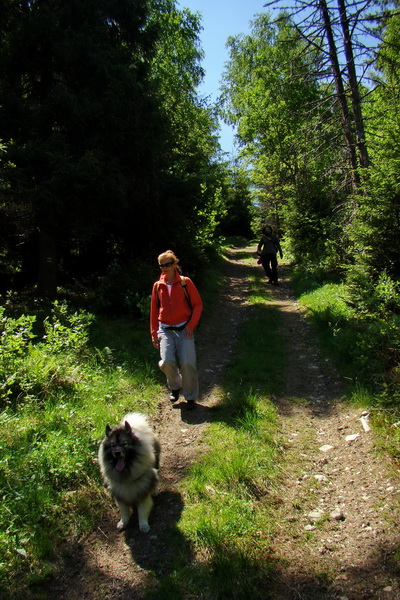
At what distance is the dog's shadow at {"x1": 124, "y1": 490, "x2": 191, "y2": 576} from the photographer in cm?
332

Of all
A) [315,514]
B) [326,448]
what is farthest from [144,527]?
[326,448]

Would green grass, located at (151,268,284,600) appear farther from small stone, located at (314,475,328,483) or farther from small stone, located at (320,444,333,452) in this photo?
small stone, located at (320,444,333,452)

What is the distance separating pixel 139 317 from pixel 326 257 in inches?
303

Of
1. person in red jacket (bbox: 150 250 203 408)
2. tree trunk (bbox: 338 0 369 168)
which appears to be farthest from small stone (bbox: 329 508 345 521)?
tree trunk (bbox: 338 0 369 168)

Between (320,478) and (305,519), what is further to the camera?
(320,478)

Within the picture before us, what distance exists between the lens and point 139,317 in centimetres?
995

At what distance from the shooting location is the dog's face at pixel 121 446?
3.66m

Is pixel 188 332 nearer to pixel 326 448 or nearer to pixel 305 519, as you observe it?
pixel 326 448

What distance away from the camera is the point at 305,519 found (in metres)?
3.63

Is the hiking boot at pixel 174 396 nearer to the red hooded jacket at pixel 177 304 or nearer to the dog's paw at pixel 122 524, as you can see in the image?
the red hooded jacket at pixel 177 304

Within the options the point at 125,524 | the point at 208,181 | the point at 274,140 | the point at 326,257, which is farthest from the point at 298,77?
the point at 274,140

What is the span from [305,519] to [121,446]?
1882 millimetres

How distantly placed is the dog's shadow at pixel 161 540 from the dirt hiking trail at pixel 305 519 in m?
0.01

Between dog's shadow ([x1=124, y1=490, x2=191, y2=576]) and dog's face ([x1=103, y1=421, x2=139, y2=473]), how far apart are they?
65cm
